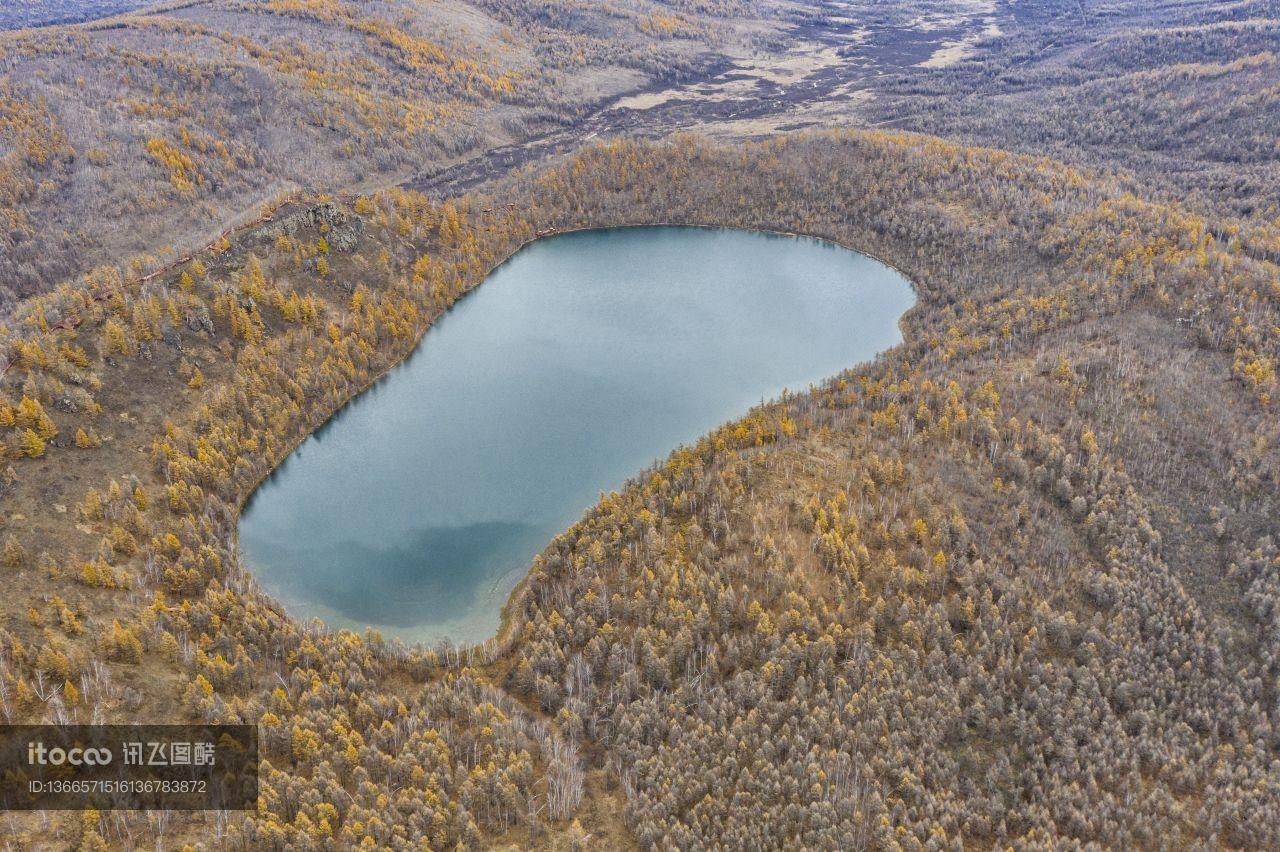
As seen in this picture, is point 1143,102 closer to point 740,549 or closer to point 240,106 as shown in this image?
point 740,549

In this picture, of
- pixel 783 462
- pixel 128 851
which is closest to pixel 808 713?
pixel 783 462

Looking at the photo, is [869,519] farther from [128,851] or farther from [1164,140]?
[1164,140]

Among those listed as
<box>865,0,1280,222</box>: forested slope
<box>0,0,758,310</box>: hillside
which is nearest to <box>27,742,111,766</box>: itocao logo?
<box>0,0,758,310</box>: hillside

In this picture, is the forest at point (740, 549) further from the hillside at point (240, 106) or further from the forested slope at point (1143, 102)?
the forested slope at point (1143, 102)

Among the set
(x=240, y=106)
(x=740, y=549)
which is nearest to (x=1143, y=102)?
(x=740, y=549)

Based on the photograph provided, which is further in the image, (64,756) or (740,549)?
(740,549)

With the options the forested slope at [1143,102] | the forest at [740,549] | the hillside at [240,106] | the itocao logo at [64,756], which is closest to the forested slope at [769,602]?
the forest at [740,549]

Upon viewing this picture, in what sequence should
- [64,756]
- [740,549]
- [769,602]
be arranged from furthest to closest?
[740,549] < [769,602] < [64,756]
